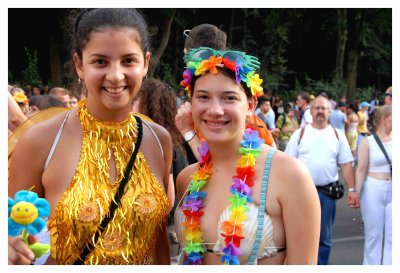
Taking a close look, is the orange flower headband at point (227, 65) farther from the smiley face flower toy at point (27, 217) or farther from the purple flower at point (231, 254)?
the smiley face flower toy at point (27, 217)

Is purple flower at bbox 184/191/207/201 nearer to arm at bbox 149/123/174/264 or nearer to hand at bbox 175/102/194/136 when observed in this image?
arm at bbox 149/123/174/264

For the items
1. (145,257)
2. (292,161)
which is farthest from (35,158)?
(292,161)

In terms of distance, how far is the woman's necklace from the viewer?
101 inches

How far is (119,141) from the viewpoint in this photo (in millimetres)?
2809

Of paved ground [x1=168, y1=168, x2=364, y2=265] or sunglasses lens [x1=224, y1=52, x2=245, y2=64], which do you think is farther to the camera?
paved ground [x1=168, y1=168, x2=364, y2=265]

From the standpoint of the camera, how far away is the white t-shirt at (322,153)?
6.65 meters

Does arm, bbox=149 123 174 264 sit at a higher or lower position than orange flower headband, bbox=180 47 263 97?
lower

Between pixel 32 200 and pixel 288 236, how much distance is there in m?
1.08

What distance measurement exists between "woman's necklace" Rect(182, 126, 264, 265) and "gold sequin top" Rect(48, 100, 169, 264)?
0.16m

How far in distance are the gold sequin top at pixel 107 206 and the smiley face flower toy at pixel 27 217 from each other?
38 centimetres

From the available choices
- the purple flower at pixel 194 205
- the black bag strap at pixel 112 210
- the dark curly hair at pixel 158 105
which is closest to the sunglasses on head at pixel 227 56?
the black bag strap at pixel 112 210

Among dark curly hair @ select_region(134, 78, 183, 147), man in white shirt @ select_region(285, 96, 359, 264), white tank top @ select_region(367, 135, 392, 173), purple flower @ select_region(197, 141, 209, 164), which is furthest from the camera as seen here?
man in white shirt @ select_region(285, 96, 359, 264)

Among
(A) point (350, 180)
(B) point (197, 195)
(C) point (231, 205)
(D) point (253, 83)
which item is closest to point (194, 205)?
(B) point (197, 195)

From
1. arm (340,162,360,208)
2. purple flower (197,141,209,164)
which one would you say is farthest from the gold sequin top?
Result: arm (340,162,360,208)
